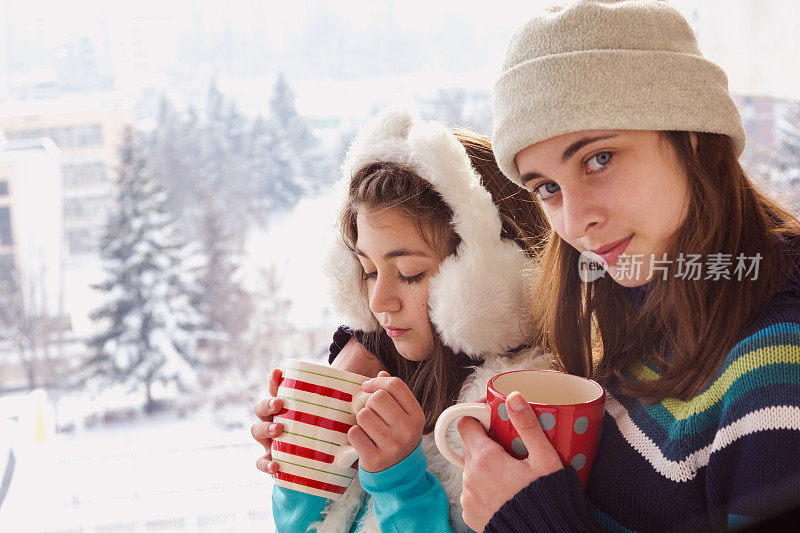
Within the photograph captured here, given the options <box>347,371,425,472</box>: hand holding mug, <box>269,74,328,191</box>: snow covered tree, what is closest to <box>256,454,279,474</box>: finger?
<box>347,371,425,472</box>: hand holding mug

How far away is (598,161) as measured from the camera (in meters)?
0.58

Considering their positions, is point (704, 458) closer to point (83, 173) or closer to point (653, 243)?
point (653, 243)

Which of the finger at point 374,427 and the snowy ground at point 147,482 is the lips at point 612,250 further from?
the snowy ground at point 147,482

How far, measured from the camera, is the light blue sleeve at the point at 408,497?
2.29 feet

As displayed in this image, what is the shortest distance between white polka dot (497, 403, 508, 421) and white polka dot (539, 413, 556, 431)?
0.03 metres

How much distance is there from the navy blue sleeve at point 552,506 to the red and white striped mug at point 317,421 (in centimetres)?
21

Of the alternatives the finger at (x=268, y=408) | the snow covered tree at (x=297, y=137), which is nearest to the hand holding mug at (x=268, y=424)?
the finger at (x=268, y=408)

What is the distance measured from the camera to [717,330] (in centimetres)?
57

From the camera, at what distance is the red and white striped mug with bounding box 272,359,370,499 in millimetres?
709

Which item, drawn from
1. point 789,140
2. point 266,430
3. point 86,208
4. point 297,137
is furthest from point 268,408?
point 86,208

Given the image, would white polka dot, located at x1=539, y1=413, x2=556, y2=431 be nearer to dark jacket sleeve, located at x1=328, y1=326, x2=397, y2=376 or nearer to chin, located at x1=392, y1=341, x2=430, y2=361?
chin, located at x1=392, y1=341, x2=430, y2=361

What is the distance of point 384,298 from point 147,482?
2.48 metres

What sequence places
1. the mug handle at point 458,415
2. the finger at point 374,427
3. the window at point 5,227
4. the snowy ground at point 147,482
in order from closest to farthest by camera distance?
the mug handle at point 458,415
the finger at point 374,427
the snowy ground at point 147,482
the window at point 5,227

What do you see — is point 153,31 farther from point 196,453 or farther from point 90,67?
point 196,453
